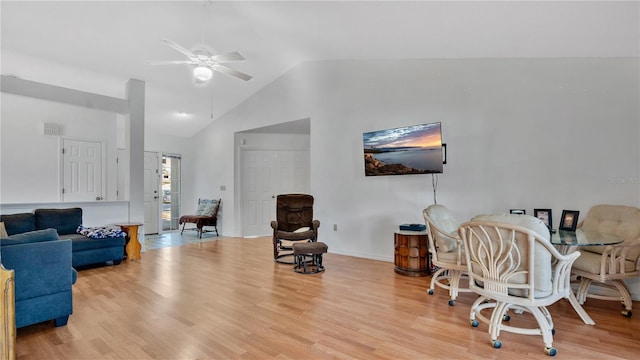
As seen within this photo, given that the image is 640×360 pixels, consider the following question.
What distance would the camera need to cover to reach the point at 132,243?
5.38 metres

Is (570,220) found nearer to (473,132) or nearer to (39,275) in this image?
(473,132)

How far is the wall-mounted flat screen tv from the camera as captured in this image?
4.28 metres

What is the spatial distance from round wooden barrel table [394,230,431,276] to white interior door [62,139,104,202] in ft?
20.7

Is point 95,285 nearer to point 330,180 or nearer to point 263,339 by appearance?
point 263,339

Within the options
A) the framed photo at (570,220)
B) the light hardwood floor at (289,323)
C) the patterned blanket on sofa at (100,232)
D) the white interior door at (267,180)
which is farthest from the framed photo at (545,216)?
the patterned blanket on sofa at (100,232)

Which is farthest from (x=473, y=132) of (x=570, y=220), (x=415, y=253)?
(x=415, y=253)

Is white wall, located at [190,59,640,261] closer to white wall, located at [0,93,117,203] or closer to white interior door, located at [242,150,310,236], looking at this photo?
→ white interior door, located at [242,150,310,236]

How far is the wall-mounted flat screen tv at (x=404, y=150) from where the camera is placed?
4277 mm

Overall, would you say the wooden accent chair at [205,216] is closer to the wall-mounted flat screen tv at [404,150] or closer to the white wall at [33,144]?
the white wall at [33,144]

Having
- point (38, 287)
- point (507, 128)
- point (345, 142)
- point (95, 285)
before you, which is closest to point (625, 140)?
point (507, 128)

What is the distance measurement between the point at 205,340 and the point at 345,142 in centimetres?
395

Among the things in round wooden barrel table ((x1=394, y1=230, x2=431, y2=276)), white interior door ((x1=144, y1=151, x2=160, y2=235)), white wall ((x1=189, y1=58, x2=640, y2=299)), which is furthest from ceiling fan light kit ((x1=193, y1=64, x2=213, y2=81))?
white interior door ((x1=144, y1=151, x2=160, y2=235))

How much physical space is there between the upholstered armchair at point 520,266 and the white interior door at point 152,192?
794cm

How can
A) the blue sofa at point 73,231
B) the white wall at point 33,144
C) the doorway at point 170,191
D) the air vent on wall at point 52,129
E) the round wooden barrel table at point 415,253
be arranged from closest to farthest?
the round wooden barrel table at point 415,253
the blue sofa at point 73,231
the white wall at point 33,144
the air vent on wall at point 52,129
the doorway at point 170,191
